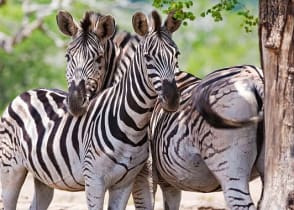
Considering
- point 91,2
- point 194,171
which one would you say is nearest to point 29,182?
point 194,171

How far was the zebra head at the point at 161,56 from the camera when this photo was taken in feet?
22.0

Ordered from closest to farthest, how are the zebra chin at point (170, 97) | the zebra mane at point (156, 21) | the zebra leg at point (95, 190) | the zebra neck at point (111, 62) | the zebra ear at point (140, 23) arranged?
1. the zebra chin at point (170, 97)
2. the zebra mane at point (156, 21)
3. the zebra leg at point (95, 190)
4. the zebra ear at point (140, 23)
5. the zebra neck at point (111, 62)

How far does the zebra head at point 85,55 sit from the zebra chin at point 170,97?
90cm

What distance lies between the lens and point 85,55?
755 cm

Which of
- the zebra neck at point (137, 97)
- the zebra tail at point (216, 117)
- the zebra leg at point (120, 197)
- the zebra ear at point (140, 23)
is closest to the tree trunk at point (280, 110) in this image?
the zebra tail at point (216, 117)

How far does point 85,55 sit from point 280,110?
1.84 metres

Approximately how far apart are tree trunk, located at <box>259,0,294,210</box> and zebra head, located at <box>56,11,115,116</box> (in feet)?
5.41

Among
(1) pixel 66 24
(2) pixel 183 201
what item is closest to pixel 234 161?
(1) pixel 66 24

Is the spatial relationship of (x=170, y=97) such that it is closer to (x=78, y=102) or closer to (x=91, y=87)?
(x=78, y=102)

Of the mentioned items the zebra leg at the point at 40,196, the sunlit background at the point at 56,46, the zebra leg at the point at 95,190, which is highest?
the sunlit background at the point at 56,46

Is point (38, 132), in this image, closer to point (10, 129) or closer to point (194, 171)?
point (10, 129)

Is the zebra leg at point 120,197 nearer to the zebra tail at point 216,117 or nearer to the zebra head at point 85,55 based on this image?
the zebra head at point 85,55

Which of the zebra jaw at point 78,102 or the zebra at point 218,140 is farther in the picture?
the zebra jaw at point 78,102

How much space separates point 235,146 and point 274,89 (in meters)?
0.51
